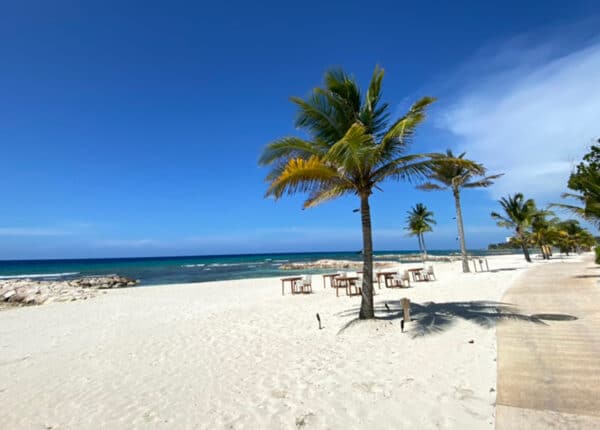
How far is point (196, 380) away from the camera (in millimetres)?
4949

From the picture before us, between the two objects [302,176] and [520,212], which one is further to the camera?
[520,212]

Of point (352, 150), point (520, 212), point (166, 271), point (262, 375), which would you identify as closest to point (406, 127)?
point (352, 150)

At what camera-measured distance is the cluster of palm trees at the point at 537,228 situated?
29906mm

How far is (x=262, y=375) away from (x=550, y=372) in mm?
3990

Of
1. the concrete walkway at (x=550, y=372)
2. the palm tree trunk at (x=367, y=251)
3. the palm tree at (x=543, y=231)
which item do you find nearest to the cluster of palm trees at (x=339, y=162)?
the palm tree trunk at (x=367, y=251)

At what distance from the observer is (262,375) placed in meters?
4.95

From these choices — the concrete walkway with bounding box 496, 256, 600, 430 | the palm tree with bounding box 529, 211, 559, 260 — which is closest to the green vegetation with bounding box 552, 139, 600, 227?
the concrete walkway with bounding box 496, 256, 600, 430

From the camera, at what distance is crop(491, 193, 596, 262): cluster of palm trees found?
2991cm

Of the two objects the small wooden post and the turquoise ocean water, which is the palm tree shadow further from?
the turquoise ocean water

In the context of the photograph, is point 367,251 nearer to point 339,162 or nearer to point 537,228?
point 339,162

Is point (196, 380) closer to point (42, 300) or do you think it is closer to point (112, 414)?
point (112, 414)

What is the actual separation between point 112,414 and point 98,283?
1189 inches

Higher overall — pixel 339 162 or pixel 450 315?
pixel 339 162

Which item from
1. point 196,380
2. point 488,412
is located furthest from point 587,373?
point 196,380
